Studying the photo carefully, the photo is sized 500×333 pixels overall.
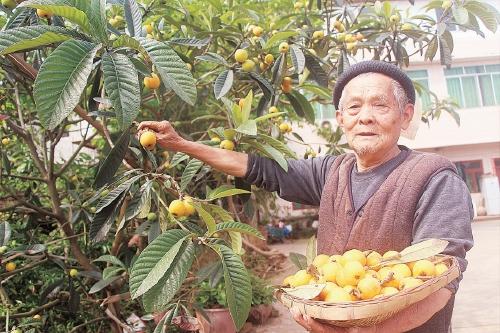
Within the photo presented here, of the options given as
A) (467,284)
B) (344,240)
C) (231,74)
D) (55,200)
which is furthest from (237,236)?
(467,284)

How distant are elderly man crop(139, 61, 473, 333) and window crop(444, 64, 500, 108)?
11378mm

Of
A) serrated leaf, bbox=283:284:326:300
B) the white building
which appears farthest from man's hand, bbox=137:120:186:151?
the white building

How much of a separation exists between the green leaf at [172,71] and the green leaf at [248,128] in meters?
0.47

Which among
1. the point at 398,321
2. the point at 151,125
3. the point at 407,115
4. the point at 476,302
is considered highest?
the point at 151,125

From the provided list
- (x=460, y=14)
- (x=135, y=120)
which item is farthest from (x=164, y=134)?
(x=460, y=14)

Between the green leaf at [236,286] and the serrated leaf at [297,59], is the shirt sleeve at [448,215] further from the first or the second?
the serrated leaf at [297,59]

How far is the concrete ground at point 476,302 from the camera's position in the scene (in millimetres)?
3330

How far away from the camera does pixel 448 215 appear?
1056mm

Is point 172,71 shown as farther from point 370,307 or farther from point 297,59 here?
point 297,59

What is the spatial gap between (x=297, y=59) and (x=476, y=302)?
3.26 metres

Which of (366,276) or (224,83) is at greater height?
(224,83)

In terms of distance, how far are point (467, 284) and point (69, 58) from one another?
491cm

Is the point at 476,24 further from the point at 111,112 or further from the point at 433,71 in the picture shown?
the point at 433,71

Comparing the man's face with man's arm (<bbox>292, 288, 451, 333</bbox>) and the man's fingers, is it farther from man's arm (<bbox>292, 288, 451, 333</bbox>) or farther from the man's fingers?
the man's fingers
